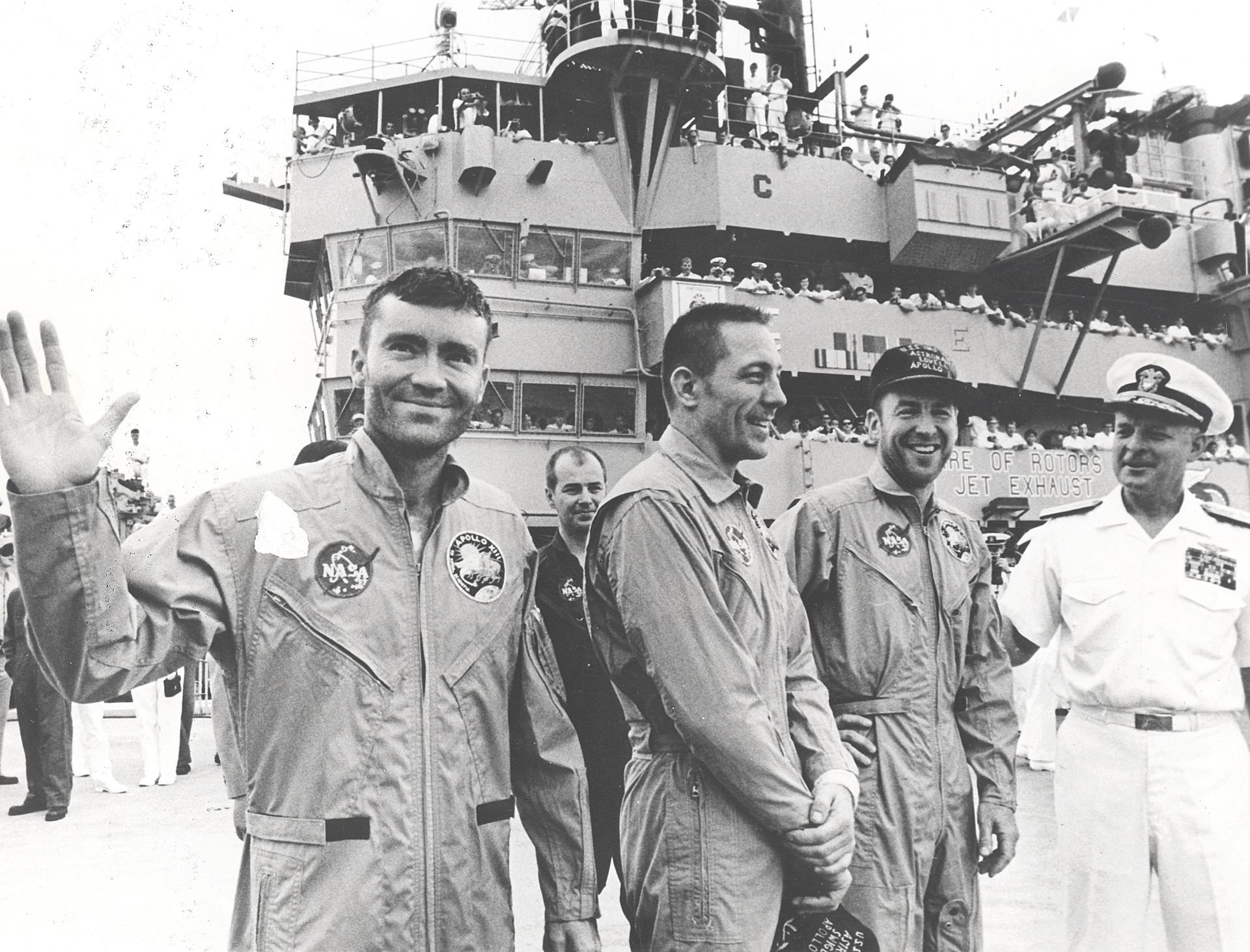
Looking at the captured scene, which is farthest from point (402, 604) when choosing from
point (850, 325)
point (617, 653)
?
point (850, 325)

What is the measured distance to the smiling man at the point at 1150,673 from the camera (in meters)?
3.44

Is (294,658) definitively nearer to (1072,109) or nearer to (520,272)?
(520,272)

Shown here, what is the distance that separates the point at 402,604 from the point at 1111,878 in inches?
112

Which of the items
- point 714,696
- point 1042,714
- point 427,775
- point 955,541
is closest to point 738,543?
point 714,696

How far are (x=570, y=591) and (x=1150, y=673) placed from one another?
2406 millimetres

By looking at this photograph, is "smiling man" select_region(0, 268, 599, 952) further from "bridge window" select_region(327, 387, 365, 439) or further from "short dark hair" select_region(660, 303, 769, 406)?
"bridge window" select_region(327, 387, 365, 439)

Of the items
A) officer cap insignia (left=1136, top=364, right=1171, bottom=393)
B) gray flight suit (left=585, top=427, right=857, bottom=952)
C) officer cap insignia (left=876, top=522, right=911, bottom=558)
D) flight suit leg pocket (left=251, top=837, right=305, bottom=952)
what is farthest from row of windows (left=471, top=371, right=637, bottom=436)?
flight suit leg pocket (left=251, top=837, right=305, bottom=952)

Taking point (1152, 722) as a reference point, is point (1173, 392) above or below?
above

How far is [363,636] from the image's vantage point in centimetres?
211

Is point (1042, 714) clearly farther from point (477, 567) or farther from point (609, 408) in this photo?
point (609, 408)

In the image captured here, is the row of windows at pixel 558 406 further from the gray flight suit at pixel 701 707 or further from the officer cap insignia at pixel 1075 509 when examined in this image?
the gray flight suit at pixel 701 707

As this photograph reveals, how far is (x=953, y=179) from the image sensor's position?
74.3 ft

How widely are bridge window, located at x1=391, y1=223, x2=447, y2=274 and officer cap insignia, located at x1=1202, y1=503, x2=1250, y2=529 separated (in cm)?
1752

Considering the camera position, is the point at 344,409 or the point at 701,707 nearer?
the point at 701,707
